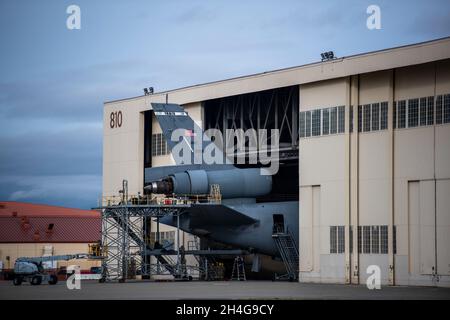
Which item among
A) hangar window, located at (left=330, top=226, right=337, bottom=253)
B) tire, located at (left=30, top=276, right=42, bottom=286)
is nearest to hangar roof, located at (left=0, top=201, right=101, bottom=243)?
tire, located at (left=30, top=276, right=42, bottom=286)

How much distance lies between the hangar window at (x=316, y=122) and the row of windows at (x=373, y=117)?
3459 millimetres

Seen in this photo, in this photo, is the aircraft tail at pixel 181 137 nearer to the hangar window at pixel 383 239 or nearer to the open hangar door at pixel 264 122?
the open hangar door at pixel 264 122

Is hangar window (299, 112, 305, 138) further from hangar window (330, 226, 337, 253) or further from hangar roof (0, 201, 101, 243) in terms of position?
hangar roof (0, 201, 101, 243)

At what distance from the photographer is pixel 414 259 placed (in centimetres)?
5675

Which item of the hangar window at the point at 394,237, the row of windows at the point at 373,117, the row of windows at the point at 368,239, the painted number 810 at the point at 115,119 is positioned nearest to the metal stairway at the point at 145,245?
the painted number 810 at the point at 115,119

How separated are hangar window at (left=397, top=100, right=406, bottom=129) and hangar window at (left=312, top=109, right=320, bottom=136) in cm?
644

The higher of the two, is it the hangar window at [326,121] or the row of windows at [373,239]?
the hangar window at [326,121]

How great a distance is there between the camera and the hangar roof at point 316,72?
55.0 meters

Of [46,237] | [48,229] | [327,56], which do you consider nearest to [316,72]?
[327,56]
